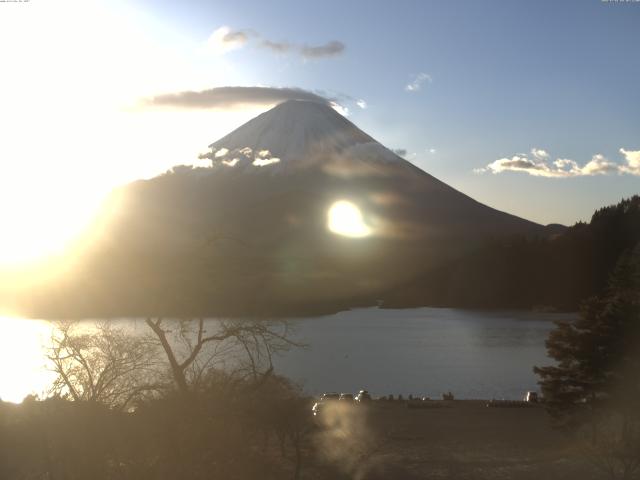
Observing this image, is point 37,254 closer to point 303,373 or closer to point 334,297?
point 303,373

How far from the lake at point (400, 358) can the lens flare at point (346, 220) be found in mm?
68934

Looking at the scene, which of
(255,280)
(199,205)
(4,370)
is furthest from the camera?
(199,205)

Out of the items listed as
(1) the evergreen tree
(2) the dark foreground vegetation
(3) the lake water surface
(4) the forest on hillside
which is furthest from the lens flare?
(1) the evergreen tree

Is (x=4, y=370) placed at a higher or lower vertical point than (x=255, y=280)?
lower

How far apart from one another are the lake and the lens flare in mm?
68934

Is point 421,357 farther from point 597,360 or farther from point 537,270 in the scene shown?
point 537,270

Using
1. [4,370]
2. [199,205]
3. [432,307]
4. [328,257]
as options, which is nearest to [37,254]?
[4,370]

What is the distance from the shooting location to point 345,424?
2036cm

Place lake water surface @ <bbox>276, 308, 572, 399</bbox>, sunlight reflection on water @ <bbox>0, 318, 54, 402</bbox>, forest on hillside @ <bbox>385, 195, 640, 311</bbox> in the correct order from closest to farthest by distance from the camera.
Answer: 1. sunlight reflection on water @ <bbox>0, 318, 54, 402</bbox>
2. lake water surface @ <bbox>276, 308, 572, 399</bbox>
3. forest on hillside @ <bbox>385, 195, 640, 311</bbox>

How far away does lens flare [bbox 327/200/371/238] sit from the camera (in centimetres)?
15106

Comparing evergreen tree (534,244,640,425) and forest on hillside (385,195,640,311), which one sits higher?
forest on hillside (385,195,640,311)

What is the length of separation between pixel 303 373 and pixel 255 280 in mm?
30207

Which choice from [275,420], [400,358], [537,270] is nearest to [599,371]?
[275,420]

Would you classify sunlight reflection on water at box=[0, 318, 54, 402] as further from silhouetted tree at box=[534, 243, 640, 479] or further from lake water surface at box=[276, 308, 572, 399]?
silhouetted tree at box=[534, 243, 640, 479]
